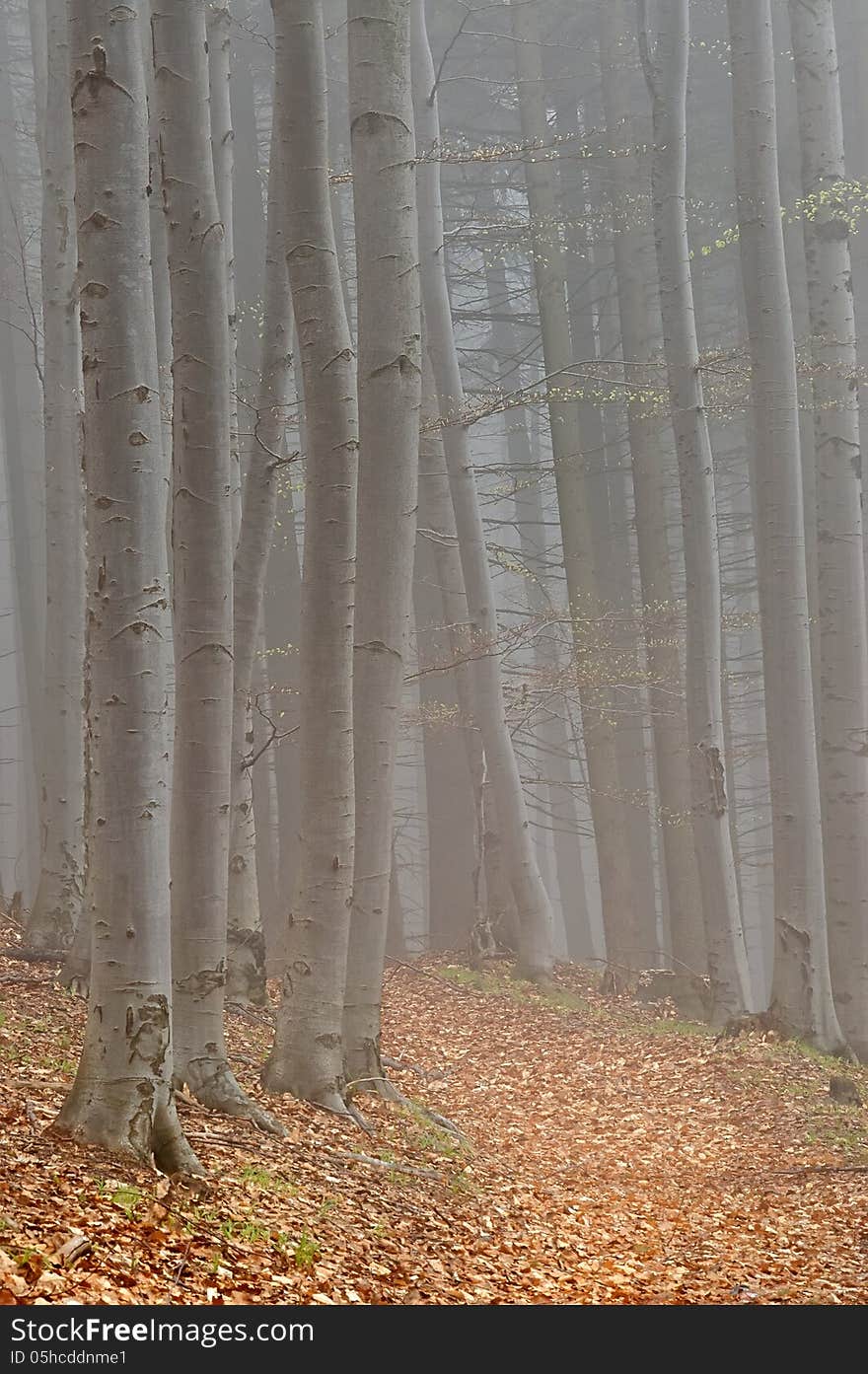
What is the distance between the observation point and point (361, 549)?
696cm

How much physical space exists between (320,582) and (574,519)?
8337 millimetres

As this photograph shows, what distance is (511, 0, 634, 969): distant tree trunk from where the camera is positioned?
45.9 ft

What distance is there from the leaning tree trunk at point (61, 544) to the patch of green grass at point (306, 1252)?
523 centimetres

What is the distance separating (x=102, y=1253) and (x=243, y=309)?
12.4m

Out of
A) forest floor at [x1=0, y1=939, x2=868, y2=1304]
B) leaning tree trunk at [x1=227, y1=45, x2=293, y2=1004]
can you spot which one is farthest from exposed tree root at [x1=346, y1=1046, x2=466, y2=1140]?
leaning tree trunk at [x1=227, y1=45, x2=293, y2=1004]

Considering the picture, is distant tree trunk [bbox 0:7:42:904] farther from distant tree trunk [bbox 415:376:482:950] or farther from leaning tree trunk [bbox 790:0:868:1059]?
leaning tree trunk [bbox 790:0:868:1059]

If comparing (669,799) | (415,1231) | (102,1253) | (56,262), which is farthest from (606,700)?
(102,1253)

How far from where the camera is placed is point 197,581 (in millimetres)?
6051

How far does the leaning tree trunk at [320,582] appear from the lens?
Result: 21.4 feet

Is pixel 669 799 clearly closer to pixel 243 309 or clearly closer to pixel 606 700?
pixel 606 700

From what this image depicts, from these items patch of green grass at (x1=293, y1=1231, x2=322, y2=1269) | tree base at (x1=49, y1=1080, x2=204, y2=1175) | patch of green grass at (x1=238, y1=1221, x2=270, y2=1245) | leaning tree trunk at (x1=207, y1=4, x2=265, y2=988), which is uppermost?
leaning tree trunk at (x1=207, y1=4, x2=265, y2=988)

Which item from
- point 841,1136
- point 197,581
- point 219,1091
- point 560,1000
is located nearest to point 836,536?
point 841,1136

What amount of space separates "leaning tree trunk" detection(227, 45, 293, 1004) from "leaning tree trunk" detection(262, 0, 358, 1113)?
113 cm

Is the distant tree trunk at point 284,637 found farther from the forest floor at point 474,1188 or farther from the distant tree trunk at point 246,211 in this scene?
the forest floor at point 474,1188
